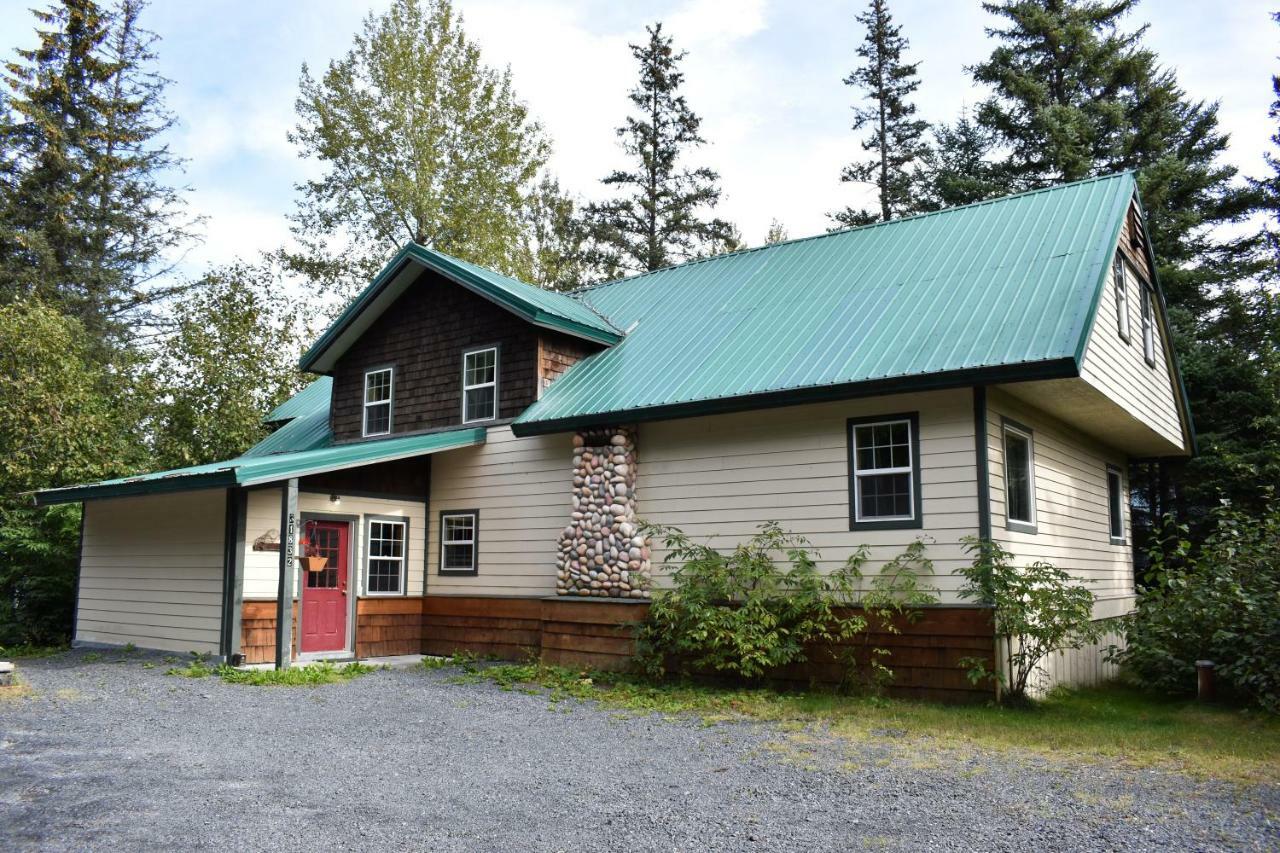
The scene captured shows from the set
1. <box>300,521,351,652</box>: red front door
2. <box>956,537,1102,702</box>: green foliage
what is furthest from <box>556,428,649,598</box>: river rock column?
<box>956,537,1102,702</box>: green foliage

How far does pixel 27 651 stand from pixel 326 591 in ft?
17.7

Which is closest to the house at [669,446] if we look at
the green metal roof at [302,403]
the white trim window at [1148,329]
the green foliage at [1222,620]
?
the white trim window at [1148,329]

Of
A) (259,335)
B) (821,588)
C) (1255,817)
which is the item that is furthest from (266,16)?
(1255,817)

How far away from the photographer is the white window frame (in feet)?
34.8

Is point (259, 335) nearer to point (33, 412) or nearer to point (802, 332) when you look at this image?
point (33, 412)

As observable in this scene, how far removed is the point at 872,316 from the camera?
11.9m

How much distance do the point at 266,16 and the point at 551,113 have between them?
40.2 feet

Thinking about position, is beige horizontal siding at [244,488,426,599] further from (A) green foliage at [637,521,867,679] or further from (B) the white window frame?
(B) the white window frame

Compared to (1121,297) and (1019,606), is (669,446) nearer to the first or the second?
(1019,606)

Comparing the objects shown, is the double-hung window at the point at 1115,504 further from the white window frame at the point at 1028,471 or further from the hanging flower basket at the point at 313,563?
the hanging flower basket at the point at 313,563

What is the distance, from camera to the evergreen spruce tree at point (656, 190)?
105 ft

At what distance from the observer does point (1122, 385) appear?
12.3m

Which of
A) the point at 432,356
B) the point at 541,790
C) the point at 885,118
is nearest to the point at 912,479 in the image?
the point at 541,790

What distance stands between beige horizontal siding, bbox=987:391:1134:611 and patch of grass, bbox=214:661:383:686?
7.99 m
